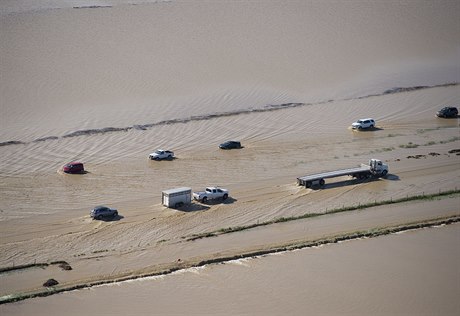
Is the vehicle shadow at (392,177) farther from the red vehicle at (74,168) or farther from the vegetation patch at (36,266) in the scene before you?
the vegetation patch at (36,266)

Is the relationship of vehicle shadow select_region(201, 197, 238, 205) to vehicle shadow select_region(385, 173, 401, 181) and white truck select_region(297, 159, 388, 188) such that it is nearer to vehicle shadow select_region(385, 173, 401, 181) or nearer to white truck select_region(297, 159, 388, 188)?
white truck select_region(297, 159, 388, 188)

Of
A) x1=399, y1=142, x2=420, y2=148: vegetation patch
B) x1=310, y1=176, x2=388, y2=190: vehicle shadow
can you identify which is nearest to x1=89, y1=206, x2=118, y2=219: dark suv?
x1=310, y1=176, x2=388, y2=190: vehicle shadow

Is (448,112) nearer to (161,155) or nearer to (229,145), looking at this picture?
(229,145)

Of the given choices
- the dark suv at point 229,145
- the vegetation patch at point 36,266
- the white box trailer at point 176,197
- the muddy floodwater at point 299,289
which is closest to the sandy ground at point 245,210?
the vegetation patch at point 36,266

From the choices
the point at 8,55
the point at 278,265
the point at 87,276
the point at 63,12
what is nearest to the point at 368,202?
the point at 278,265

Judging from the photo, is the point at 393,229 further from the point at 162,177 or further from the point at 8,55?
the point at 8,55

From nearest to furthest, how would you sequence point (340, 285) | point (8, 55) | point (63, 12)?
point (340, 285)
point (8, 55)
point (63, 12)

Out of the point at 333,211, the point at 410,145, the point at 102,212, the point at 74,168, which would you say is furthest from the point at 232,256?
the point at 410,145
